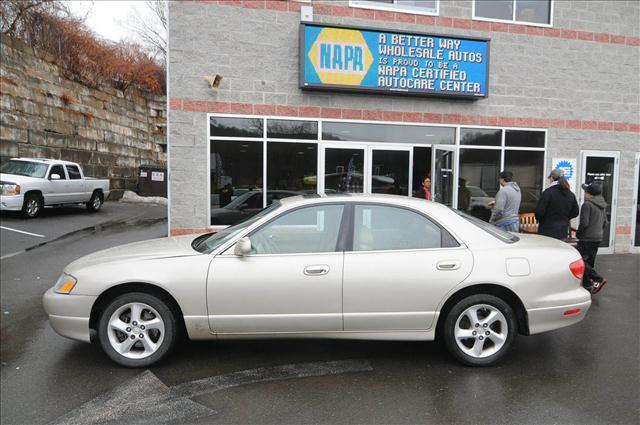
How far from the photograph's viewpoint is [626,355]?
474cm

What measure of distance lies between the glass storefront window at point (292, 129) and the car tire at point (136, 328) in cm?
526

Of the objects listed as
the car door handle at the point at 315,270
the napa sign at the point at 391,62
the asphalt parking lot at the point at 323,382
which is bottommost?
the asphalt parking lot at the point at 323,382

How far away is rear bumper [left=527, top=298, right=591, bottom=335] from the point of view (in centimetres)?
430

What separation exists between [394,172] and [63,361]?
21.9 feet

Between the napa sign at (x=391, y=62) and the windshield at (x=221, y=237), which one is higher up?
the napa sign at (x=391, y=62)

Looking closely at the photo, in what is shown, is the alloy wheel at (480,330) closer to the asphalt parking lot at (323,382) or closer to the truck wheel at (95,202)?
the asphalt parking lot at (323,382)

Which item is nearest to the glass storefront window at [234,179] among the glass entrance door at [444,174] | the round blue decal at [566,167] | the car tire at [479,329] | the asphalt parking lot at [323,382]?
the glass entrance door at [444,174]

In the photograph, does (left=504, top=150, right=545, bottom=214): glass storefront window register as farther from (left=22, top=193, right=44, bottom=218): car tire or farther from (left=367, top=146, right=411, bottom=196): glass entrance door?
(left=22, top=193, right=44, bottom=218): car tire

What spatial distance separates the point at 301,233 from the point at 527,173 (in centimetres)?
751

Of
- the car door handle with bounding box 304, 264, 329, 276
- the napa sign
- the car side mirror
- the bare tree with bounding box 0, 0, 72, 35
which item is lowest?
the car door handle with bounding box 304, 264, 329, 276

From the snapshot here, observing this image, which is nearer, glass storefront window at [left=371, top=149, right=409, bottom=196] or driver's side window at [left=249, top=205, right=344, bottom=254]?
driver's side window at [left=249, top=205, right=344, bottom=254]

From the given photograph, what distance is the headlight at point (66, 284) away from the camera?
13.8 feet

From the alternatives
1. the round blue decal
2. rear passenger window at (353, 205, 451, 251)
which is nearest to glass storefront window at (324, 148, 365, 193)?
the round blue decal

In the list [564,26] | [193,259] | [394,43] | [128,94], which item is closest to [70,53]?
[128,94]
